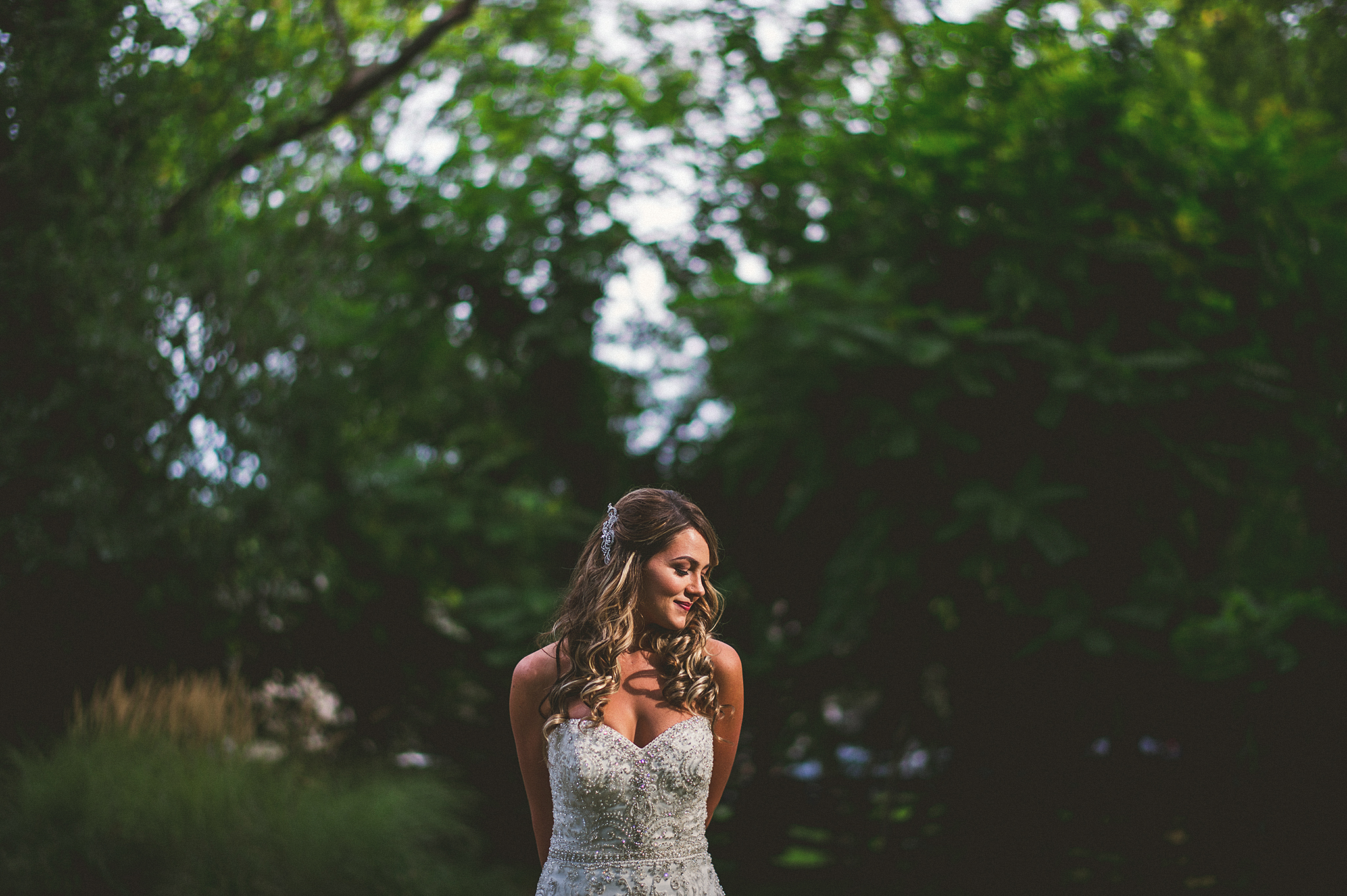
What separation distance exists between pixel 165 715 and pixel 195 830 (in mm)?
1215

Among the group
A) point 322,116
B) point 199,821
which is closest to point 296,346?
point 322,116

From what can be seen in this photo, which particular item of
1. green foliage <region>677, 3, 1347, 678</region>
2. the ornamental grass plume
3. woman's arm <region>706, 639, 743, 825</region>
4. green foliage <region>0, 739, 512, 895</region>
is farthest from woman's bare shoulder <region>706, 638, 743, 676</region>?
the ornamental grass plume

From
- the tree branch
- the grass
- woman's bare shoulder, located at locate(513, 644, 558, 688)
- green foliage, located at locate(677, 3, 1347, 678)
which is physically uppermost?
the tree branch

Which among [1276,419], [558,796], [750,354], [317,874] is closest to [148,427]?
[317,874]

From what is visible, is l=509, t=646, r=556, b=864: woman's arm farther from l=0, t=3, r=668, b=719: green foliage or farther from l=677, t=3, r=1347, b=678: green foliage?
l=0, t=3, r=668, b=719: green foliage

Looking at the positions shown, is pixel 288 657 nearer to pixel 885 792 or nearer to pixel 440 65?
pixel 885 792

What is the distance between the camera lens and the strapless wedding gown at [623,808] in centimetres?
242

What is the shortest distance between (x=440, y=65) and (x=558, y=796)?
816 cm

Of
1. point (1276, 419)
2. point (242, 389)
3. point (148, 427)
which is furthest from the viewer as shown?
point (242, 389)

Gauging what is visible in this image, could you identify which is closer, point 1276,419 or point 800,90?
point 1276,419

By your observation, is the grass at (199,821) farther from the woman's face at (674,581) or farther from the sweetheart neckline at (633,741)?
the woman's face at (674,581)

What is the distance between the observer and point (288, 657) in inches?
295

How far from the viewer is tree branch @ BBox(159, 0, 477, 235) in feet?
23.1

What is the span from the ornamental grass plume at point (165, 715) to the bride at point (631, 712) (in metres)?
4.67
